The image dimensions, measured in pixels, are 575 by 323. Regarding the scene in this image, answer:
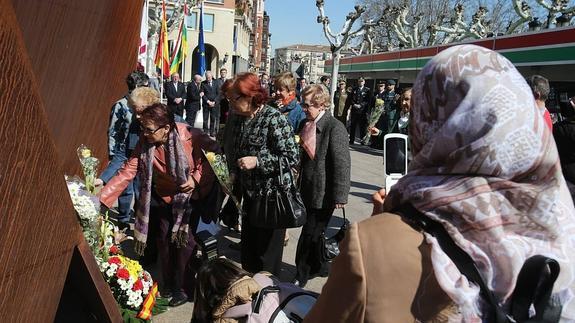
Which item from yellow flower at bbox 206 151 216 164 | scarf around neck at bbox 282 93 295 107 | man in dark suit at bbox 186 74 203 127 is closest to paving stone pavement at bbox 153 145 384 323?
yellow flower at bbox 206 151 216 164

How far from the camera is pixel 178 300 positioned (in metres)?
3.96

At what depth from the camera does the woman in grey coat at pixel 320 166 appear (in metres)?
4.12

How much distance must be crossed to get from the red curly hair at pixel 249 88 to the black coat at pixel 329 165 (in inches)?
27.3

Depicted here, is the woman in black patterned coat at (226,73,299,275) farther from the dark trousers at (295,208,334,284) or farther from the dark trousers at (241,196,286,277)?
the dark trousers at (295,208,334,284)

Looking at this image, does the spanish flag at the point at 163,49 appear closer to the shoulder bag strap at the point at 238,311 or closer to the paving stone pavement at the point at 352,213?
the paving stone pavement at the point at 352,213

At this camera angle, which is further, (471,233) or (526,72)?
(526,72)

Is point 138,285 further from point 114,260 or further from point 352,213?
point 352,213

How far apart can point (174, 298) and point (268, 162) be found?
4.39 ft

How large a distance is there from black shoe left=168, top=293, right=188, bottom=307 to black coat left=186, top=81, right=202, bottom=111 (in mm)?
11180

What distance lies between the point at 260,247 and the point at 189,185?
2.35 ft

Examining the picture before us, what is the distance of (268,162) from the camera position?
11.7 feet

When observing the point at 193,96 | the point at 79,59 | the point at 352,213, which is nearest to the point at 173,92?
the point at 193,96

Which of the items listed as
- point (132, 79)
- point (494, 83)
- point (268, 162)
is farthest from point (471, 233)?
point (132, 79)

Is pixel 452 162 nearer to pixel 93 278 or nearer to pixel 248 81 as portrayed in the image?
pixel 93 278
